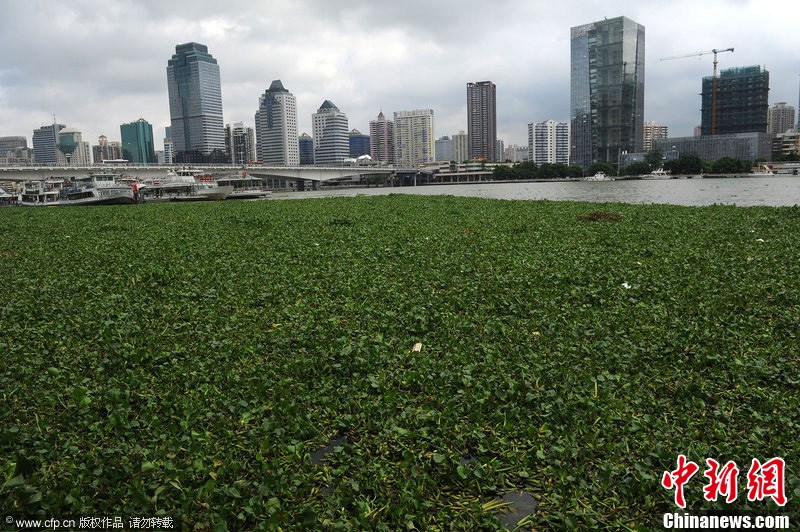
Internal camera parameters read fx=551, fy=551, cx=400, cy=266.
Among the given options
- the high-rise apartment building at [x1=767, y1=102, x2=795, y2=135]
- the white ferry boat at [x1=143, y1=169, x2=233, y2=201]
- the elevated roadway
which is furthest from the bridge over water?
the high-rise apartment building at [x1=767, y1=102, x2=795, y2=135]

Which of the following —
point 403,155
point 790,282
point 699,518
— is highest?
point 403,155

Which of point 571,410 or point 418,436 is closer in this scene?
point 418,436

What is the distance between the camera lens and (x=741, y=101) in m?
135

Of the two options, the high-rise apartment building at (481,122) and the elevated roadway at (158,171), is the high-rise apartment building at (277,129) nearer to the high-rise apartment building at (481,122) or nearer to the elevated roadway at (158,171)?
the high-rise apartment building at (481,122)

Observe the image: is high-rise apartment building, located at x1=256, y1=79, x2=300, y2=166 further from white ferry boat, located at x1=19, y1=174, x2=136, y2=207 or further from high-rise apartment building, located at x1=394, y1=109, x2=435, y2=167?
white ferry boat, located at x1=19, y1=174, x2=136, y2=207

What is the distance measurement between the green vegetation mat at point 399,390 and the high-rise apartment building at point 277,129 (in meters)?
163

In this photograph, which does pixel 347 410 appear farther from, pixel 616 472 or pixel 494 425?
pixel 616 472

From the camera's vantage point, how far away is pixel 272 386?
373 centimetres

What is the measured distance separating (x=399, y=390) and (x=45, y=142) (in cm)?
20255

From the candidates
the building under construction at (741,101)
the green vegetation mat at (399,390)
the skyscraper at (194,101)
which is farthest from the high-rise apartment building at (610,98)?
the green vegetation mat at (399,390)

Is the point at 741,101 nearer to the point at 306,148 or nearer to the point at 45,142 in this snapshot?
the point at 306,148

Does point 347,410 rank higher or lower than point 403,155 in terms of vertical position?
lower

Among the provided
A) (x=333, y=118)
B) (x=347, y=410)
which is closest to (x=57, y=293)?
(x=347, y=410)

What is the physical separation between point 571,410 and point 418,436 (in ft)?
3.09
